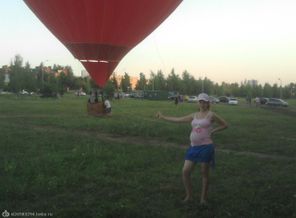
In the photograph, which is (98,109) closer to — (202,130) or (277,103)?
(202,130)

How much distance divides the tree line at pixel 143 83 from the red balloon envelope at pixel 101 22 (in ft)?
236

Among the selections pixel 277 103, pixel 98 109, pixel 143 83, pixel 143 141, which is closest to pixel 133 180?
pixel 143 141

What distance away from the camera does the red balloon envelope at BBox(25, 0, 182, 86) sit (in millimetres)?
14844

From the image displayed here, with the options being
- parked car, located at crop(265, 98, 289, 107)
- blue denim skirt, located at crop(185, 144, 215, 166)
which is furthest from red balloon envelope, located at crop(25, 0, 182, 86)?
parked car, located at crop(265, 98, 289, 107)

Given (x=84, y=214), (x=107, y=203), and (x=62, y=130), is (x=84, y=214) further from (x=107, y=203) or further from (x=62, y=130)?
(x=62, y=130)

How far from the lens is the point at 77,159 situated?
9977 mm

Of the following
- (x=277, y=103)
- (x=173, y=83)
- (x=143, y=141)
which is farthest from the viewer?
(x=173, y=83)

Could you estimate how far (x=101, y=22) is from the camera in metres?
15.7

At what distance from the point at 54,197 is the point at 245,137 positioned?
10518 millimetres

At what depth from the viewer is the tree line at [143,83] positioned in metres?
91.6

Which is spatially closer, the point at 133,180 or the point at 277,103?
the point at 133,180

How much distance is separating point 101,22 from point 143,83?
110 meters

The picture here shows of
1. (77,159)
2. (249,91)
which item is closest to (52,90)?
(249,91)

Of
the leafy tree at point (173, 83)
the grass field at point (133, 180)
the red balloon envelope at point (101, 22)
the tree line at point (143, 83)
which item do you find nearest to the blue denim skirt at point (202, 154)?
the grass field at point (133, 180)
